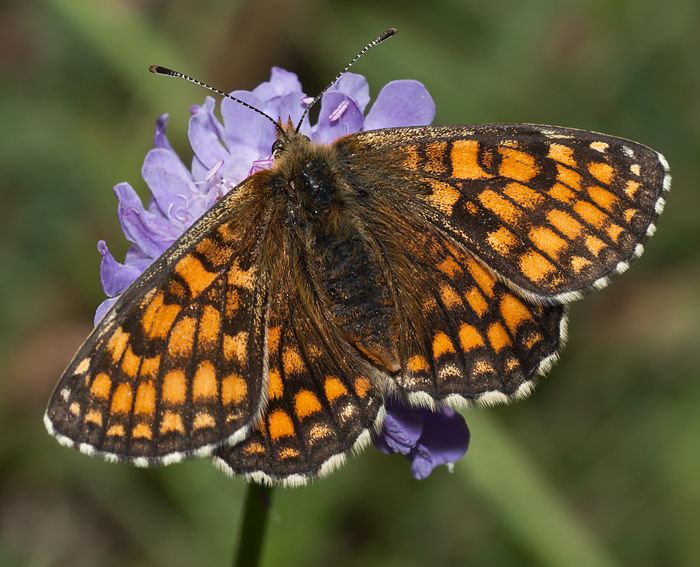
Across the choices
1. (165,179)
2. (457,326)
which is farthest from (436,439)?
(165,179)

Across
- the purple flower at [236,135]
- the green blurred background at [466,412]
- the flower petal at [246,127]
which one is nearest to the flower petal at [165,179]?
the purple flower at [236,135]

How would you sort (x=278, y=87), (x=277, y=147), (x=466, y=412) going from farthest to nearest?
(x=466, y=412)
(x=278, y=87)
(x=277, y=147)

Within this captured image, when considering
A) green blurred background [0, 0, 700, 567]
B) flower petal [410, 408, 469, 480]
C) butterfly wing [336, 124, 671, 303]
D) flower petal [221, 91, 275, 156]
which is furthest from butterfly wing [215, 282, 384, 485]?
green blurred background [0, 0, 700, 567]

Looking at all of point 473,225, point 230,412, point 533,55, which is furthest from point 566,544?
point 533,55

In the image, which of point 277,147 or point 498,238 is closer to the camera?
point 498,238

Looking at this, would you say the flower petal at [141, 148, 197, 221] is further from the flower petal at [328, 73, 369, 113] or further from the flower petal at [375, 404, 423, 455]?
the flower petal at [375, 404, 423, 455]

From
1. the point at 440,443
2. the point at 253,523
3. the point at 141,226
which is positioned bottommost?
the point at 253,523

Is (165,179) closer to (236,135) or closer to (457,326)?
(236,135)
